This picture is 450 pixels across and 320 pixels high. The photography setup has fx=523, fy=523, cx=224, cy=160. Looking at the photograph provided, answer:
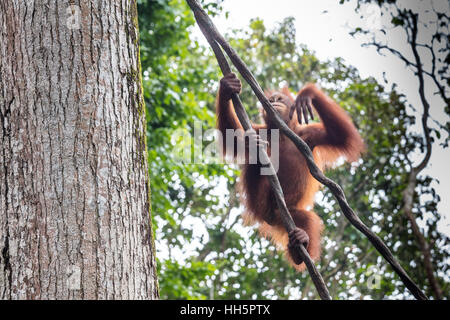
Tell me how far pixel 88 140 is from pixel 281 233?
3036 mm

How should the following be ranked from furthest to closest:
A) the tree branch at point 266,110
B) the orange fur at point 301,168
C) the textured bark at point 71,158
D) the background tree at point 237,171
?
the background tree at point 237,171
the orange fur at point 301,168
the tree branch at point 266,110
the textured bark at point 71,158

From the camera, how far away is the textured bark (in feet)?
4.47

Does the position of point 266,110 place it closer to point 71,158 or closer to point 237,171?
point 71,158

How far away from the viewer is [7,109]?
5.04 feet

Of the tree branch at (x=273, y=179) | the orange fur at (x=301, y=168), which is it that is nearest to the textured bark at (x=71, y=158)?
the tree branch at (x=273, y=179)

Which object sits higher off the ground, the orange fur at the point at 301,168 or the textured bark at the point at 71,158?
the orange fur at the point at 301,168

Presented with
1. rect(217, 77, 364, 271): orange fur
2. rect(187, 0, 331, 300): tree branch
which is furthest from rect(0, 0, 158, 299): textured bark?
rect(217, 77, 364, 271): orange fur

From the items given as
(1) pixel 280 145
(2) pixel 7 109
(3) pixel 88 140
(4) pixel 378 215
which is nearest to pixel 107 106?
(3) pixel 88 140

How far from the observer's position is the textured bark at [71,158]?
1363 millimetres

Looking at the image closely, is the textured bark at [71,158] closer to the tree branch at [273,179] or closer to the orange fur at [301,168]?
the tree branch at [273,179]

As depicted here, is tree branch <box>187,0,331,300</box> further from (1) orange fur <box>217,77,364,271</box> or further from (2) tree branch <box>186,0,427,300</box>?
(1) orange fur <box>217,77,364,271</box>

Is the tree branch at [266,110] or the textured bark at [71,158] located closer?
the textured bark at [71,158]

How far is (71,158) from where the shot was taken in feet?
4.76

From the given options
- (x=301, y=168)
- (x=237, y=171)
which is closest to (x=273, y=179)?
(x=301, y=168)
